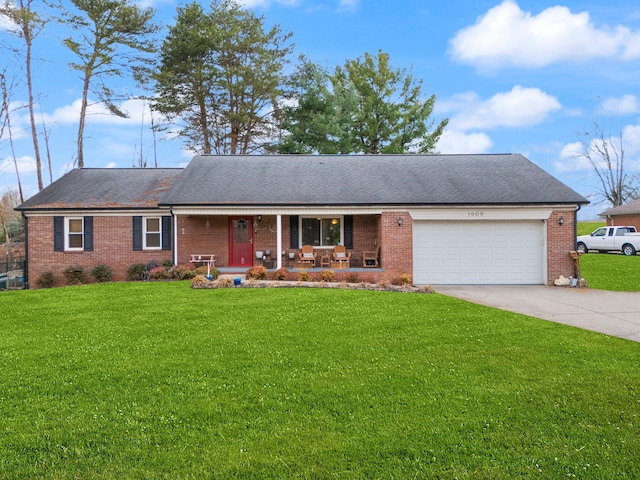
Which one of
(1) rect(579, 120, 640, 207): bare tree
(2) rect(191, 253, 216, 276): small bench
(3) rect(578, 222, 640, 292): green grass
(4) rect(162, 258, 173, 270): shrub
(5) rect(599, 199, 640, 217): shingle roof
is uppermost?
(1) rect(579, 120, 640, 207): bare tree

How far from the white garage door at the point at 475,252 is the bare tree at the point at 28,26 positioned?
922 inches

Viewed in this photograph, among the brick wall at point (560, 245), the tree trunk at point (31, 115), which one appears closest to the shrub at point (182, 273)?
the brick wall at point (560, 245)

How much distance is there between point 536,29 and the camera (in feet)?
48.4

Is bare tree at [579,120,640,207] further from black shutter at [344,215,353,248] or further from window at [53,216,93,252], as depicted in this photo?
window at [53,216,93,252]

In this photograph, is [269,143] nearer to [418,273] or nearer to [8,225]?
[418,273]

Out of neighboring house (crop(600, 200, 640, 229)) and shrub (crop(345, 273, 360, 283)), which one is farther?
neighboring house (crop(600, 200, 640, 229))

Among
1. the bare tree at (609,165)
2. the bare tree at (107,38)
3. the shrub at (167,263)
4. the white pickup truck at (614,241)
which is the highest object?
the bare tree at (107,38)

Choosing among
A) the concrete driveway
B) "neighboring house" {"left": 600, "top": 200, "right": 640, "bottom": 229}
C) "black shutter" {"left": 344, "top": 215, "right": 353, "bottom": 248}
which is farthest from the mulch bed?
"neighboring house" {"left": 600, "top": 200, "right": 640, "bottom": 229}

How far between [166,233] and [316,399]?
14102mm

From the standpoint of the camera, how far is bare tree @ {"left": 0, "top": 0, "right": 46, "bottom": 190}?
853 inches

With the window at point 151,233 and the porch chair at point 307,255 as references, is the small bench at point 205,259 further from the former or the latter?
the porch chair at point 307,255

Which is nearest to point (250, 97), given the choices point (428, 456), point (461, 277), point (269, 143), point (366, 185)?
point (269, 143)

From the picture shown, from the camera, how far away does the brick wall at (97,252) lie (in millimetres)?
16453

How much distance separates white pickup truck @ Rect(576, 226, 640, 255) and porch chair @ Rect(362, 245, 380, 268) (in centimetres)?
1498
